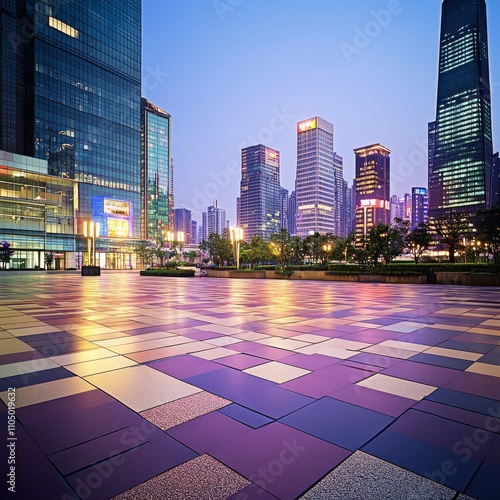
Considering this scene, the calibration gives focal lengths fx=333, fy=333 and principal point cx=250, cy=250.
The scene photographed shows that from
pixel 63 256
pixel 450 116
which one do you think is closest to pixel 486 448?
pixel 63 256

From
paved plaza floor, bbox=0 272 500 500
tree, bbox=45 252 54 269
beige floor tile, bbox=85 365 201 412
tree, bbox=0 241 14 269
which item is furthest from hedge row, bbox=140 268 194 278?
beige floor tile, bbox=85 365 201 412

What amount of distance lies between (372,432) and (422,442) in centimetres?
42

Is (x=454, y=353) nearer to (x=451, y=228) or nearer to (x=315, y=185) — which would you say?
(x=451, y=228)

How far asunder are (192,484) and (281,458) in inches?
29.6

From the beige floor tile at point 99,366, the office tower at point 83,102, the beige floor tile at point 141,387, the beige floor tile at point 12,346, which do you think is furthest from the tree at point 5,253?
the beige floor tile at point 141,387

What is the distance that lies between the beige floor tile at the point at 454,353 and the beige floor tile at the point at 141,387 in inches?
169

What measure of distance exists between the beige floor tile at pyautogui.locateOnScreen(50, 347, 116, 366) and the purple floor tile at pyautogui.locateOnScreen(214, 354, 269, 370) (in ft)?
6.50

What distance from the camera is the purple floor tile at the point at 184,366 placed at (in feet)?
15.8

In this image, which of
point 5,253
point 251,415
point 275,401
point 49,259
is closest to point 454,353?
point 275,401

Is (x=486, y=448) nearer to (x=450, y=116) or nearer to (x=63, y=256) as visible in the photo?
(x=63, y=256)

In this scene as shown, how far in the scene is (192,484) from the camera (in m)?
2.35

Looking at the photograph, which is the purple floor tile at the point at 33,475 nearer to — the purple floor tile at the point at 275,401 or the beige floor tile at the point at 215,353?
the purple floor tile at the point at 275,401

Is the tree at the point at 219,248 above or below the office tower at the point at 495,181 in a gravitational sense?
below

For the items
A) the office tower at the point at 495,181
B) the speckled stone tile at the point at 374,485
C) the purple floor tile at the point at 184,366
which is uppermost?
the office tower at the point at 495,181
